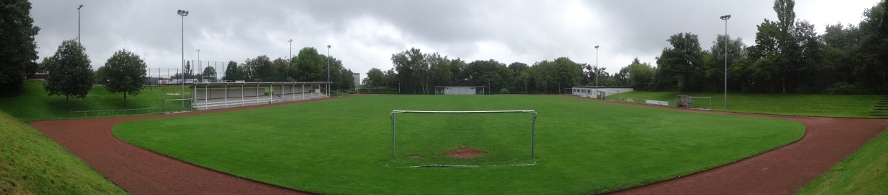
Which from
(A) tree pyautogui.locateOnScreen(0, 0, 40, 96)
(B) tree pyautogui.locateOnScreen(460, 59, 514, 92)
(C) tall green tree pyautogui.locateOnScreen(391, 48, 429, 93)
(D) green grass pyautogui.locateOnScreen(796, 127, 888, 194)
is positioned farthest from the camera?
(B) tree pyautogui.locateOnScreen(460, 59, 514, 92)

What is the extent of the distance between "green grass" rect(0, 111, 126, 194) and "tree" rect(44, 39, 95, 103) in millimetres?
25068

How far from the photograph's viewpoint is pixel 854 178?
10.3 meters

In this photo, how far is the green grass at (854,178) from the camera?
27.8 feet

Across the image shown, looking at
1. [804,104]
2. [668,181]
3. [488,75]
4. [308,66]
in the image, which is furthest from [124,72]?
[488,75]

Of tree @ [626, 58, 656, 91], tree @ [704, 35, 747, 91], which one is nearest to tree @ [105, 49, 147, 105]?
tree @ [704, 35, 747, 91]

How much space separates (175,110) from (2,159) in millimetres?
33679

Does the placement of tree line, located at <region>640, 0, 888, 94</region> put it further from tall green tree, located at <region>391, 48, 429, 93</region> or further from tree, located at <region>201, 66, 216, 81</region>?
tree, located at <region>201, 66, 216, 81</region>

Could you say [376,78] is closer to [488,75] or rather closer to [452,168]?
[488,75]

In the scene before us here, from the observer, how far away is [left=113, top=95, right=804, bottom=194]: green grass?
42.1 ft

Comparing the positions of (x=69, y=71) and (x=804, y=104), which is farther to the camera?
(x=804, y=104)

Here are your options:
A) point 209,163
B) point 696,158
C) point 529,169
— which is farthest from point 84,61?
point 696,158

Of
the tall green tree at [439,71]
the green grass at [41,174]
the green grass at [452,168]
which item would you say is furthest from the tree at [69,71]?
the tall green tree at [439,71]

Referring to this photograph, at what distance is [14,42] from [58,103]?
538cm

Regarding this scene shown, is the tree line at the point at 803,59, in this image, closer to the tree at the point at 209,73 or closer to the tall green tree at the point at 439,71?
the tall green tree at the point at 439,71
